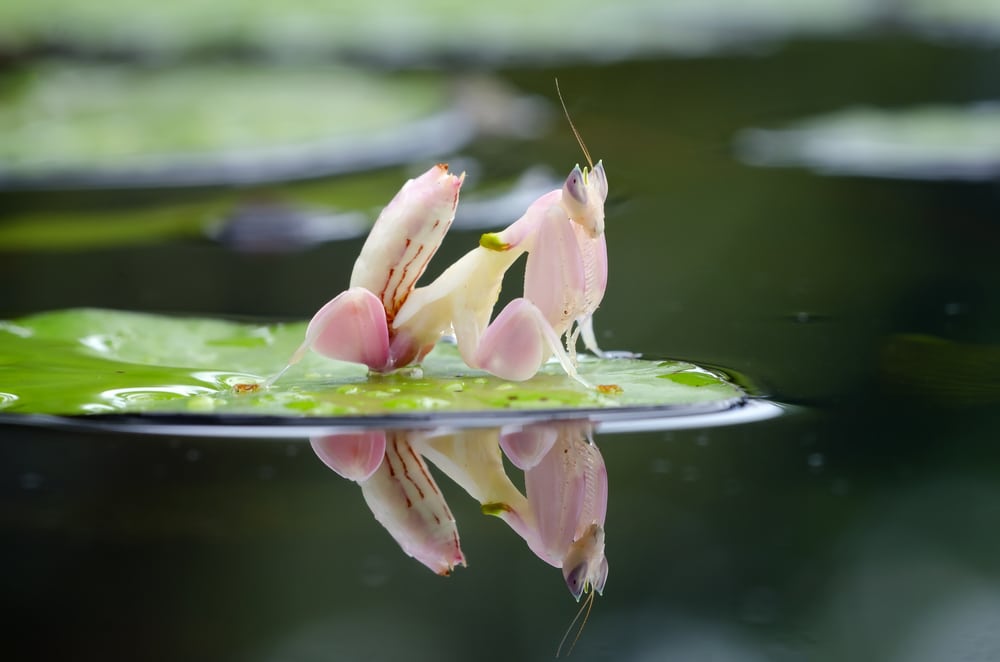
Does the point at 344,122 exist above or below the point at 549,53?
below

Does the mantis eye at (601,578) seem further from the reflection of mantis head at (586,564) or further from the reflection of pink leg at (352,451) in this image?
the reflection of pink leg at (352,451)

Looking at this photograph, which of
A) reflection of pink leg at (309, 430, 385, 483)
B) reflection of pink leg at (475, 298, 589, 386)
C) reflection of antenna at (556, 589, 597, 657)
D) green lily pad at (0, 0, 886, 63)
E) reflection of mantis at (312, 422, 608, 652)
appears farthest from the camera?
green lily pad at (0, 0, 886, 63)

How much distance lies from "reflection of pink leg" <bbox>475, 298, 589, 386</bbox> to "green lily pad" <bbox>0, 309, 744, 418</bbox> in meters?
0.02

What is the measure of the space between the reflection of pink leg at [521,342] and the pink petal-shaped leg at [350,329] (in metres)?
0.12

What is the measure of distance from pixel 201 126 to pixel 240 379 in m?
1.99

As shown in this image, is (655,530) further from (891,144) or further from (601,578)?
(891,144)

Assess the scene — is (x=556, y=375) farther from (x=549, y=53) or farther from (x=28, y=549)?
(x=549, y=53)

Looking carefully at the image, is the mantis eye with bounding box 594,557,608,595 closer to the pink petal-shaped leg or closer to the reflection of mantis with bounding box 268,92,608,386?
the reflection of mantis with bounding box 268,92,608,386

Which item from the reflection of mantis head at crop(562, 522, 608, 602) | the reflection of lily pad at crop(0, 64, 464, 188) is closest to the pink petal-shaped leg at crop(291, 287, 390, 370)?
the reflection of mantis head at crop(562, 522, 608, 602)

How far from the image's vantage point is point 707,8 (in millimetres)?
4848

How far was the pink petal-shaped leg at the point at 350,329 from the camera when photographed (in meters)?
1.27

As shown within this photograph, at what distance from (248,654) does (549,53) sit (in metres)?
3.39

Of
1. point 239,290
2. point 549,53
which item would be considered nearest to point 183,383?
point 239,290

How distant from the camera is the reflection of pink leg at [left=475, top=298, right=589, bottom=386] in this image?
1251mm
